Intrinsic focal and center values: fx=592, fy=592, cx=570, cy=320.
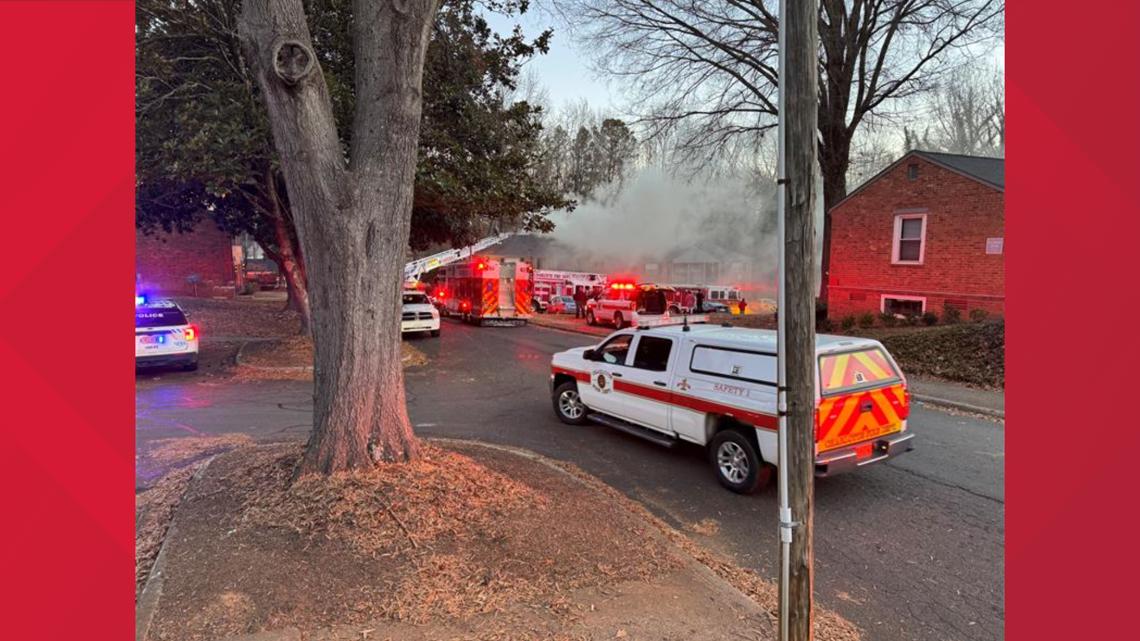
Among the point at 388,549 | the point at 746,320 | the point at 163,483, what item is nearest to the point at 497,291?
the point at 746,320

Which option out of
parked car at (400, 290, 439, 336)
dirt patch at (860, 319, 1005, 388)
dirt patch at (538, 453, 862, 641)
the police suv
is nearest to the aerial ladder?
parked car at (400, 290, 439, 336)

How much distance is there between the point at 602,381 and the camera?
7871 millimetres

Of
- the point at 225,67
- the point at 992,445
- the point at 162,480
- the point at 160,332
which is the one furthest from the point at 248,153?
the point at 992,445

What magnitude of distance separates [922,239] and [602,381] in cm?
1318

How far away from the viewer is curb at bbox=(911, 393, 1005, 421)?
9159mm

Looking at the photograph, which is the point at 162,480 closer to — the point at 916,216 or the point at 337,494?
the point at 337,494

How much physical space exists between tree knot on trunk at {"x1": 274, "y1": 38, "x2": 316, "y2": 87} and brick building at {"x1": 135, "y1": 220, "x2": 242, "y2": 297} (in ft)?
91.6

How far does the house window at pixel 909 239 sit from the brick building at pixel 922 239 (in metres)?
0.03

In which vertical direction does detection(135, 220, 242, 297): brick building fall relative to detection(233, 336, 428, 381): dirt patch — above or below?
above

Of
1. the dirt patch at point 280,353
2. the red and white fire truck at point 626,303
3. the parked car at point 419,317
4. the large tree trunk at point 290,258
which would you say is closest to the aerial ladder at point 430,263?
the red and white fire truck at point 626,303

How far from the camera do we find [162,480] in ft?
18.9

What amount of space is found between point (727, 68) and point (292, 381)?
15.9m

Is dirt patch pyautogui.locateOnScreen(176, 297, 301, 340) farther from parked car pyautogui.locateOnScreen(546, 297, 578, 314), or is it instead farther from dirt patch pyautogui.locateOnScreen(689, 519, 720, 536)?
dirt patch pyautogui.locateOnScreen(689, 519, 720, 536)

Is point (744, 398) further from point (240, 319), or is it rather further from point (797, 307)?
point (240, 319)
